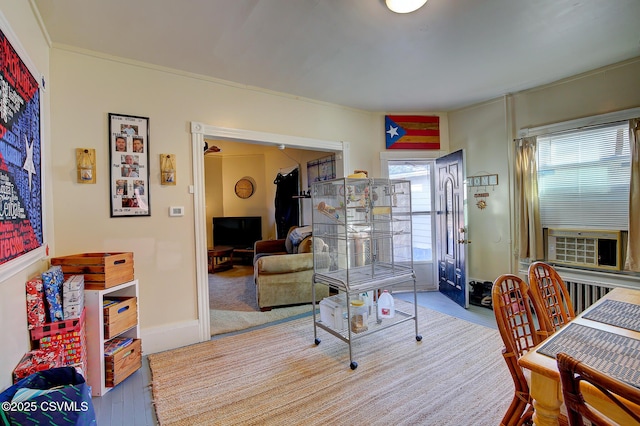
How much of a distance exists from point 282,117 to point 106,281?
2.38m

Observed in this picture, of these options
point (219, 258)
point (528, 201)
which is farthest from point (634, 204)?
point (219, 258)

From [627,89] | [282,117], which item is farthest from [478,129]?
[282,117]

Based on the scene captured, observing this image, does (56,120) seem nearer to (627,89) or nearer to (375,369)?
(375,369)

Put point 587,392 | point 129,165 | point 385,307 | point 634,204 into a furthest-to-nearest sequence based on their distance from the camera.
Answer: point 385,307 < point 634,204 < point 129,165 < point 587,392

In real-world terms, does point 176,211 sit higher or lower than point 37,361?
higher

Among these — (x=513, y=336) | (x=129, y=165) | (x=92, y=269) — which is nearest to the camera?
(x=513, y=336)

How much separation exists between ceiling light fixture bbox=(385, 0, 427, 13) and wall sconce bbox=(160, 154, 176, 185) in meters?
2.22

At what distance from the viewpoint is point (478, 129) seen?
3.97 metres

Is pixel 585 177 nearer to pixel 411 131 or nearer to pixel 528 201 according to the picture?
pixel 528 201

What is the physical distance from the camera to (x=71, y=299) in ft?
6.15

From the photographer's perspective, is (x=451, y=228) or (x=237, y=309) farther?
(x=451, y=228)

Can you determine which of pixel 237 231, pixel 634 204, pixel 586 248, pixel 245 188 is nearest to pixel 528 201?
pixel 586 248

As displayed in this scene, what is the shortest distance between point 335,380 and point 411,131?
3.44 m

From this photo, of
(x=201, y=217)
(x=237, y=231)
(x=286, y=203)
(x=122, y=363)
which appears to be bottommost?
(x=122, y=363)
